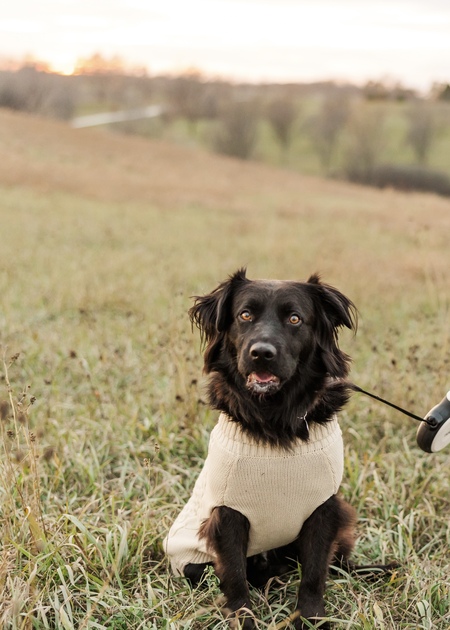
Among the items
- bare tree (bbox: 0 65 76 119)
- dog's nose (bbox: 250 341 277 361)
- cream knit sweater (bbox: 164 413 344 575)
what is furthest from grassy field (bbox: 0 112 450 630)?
bare tree (bbox: 0 65 76 119)

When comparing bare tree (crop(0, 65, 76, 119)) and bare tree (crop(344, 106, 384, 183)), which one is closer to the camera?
bare tree (crop(344, 106, 384, 183))

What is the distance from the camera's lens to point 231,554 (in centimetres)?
245

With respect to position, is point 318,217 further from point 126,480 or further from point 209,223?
point 126,480

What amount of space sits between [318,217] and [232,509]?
1370 cm

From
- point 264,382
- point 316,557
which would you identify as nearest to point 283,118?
point 264,382

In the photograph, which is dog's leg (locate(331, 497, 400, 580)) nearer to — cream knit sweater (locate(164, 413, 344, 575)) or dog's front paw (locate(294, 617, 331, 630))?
cream knit sweater (locate(164, 413, 344, 575))

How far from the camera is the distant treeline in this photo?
43.4 metres

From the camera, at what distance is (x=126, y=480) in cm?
370

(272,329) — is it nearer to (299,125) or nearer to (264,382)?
(264,382)

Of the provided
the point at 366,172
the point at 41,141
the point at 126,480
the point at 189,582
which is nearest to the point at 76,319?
the point at 126,480

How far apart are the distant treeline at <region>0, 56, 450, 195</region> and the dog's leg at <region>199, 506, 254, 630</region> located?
35294mm

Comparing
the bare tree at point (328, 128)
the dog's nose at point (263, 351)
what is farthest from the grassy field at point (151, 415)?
the bare tree at point (328, 128)

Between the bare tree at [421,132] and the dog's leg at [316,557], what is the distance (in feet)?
149

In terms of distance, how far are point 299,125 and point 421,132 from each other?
9268 mm
